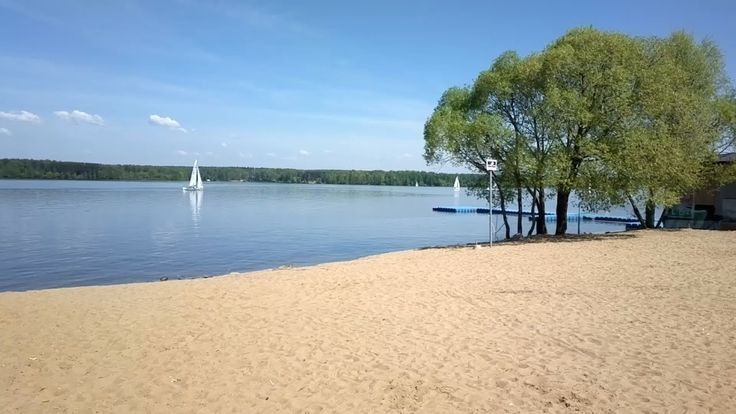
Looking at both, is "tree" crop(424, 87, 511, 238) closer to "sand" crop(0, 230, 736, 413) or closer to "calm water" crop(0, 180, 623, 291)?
"calm water" crop(0, 180, 623, 291)

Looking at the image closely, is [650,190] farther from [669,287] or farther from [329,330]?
[329,330]

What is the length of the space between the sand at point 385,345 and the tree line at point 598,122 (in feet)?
27.0

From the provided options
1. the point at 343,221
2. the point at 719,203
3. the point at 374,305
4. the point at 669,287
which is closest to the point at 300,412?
the point at 374,305

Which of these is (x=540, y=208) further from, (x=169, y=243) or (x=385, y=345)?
(x=169, y=243)

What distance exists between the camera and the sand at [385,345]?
17.7 feet

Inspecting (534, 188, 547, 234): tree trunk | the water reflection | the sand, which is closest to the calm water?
the water reflection

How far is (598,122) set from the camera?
808 inches

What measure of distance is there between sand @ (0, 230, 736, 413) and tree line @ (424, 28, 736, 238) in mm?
8233

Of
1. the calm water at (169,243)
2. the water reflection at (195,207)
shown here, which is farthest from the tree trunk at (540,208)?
the water reflection at (195,207)

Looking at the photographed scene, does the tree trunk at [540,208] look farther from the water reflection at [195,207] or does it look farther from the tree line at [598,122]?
the water reflection at [195,207]

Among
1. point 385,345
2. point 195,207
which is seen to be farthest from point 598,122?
point 195,207

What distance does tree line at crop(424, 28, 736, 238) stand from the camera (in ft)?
66.2

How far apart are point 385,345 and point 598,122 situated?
1713 cm

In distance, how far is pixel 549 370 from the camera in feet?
19.7
